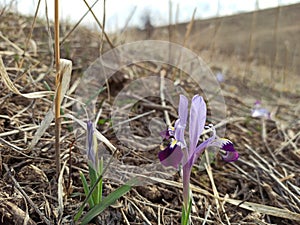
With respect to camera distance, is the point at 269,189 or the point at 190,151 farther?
the point at 269,189

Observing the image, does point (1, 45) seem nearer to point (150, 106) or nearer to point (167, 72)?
point (150, 106)

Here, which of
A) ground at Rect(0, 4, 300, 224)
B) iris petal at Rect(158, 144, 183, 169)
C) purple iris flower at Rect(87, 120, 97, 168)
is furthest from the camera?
ground at Rect(0, 4, 300, 224)

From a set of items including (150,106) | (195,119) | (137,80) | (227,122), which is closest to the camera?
(195,119)

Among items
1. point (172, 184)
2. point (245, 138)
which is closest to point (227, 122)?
point (245, 138)

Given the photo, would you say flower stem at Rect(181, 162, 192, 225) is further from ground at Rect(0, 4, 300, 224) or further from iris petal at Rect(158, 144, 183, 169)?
ground at Rect(0, 4, 300, 224)

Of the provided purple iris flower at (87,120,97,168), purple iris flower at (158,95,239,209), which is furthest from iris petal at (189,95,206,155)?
purple iris flower at (87,120,97,168)

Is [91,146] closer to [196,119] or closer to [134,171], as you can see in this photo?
[196,119]

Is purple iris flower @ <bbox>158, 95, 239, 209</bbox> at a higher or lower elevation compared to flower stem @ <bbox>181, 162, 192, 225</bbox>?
higher

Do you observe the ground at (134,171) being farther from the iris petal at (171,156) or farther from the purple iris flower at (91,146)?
the iris petal at (171,156)

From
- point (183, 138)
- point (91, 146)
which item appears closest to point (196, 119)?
point (183, 138)
